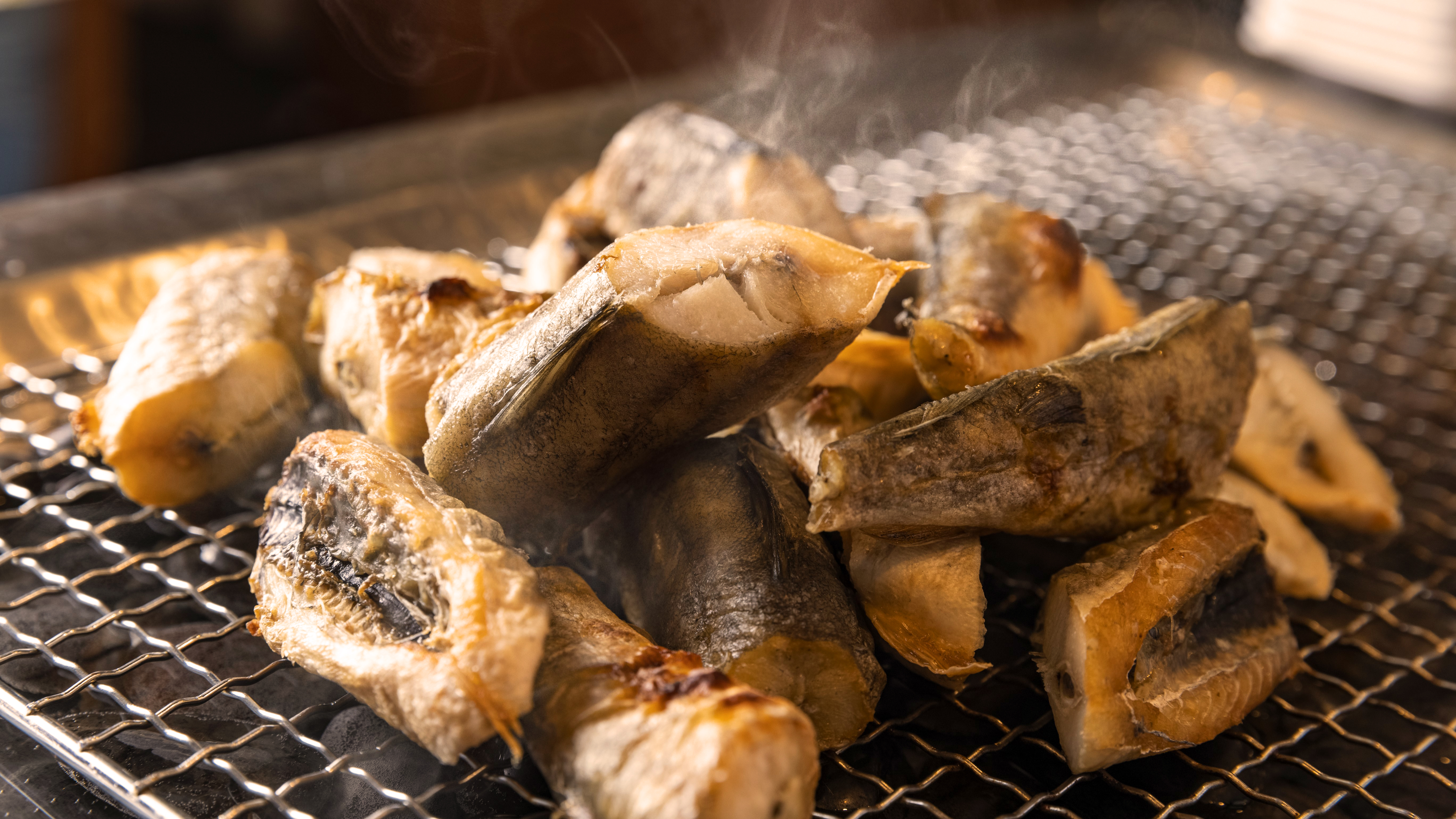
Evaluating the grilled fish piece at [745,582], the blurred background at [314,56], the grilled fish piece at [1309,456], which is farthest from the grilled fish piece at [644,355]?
the blurred background at [314,56]

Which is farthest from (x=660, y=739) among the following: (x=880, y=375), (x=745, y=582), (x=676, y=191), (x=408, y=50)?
(x=408, y=50)

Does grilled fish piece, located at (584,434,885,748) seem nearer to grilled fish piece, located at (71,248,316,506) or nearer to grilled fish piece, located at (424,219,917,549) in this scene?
grilled fish piece, located at (424,219,917,549)

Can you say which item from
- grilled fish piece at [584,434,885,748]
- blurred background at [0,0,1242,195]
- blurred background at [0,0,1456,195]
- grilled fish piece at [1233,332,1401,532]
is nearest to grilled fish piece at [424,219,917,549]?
grilled fish piece at [584,434,885,748]

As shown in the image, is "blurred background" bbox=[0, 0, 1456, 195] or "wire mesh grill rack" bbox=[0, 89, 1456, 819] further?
"blurred background" bbox=[0, 0, 1456, 195]

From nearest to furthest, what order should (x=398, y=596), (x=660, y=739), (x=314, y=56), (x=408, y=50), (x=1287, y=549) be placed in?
(x=660, y=739)
(x=398, y=596)
(x=1287, y=549)
(x=408, y=50)
(x=314, y=56)

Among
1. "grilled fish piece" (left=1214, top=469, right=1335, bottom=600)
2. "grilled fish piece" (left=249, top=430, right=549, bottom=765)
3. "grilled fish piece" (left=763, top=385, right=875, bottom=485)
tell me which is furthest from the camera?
"grilled fish piece" (left=1214, top=469, right=1335, bottom=600)

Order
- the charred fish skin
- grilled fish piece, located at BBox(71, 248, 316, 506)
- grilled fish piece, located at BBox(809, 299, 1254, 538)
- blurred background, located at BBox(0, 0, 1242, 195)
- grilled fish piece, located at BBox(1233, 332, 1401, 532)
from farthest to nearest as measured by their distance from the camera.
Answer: blurred background, located at BBox(0, 0, 1242, 195)
grilled fish piece, located at BBox(1233, 332, 1401, 532)
grilled fish piece, located at BBox(71, 248, 316, 506)
grilled fish piece, located at BBox(809, 299, 1254, 538)
the charred fish skin

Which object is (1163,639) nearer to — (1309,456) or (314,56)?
(1309,456)

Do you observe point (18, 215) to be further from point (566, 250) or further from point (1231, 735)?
point (1231, 735)
